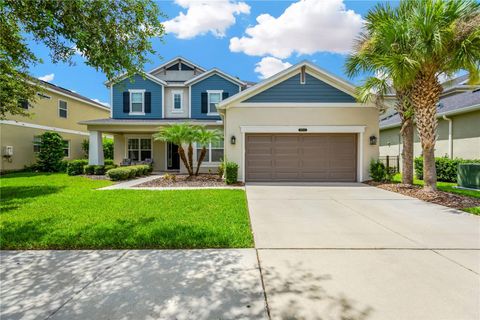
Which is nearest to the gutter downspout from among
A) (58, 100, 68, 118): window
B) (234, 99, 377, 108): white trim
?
(234, 99, 377, 108): white trim

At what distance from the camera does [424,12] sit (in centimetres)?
775

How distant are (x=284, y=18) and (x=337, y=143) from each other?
5.98 m

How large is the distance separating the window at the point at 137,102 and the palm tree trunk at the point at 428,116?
15735mm

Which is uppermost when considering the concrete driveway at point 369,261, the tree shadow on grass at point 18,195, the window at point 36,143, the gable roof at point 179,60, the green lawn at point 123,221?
the gable roof at point 179,60

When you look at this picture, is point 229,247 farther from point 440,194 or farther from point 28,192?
point 28,192

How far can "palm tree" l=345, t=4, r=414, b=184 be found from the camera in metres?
8.30

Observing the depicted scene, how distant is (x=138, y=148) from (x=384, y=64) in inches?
614

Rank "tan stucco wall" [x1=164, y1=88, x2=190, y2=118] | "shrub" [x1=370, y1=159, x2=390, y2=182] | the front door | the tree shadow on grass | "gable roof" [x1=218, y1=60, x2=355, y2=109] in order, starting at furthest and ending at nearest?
the front door < "tan stucco wall" [x1=164, y1=88, x2=190, y2=118] < "gable roof" [x1=218, y1=60, x2=355, y2=109] < "shrub" [x1=370, y1=159, x2=390, y2=182] < the tree shadow on grass

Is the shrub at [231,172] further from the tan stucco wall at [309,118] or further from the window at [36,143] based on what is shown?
the window at [36,143]

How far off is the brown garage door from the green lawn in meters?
3.68

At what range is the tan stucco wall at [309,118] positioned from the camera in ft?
38.9

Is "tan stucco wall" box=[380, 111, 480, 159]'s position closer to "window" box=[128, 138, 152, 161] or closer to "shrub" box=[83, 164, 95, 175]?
"window" box=[128, 138, 152, 161]

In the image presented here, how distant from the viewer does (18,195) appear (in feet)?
29.1

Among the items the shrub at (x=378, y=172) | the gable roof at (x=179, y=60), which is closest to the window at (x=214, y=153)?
the gable roof at (x=179, y=60)
